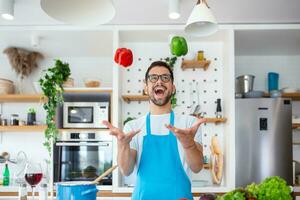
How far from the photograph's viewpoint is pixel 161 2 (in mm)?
2807

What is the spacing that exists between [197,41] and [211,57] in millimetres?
246

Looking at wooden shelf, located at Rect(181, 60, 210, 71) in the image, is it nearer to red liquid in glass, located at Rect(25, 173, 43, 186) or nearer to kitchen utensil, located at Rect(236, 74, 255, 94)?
kitchen utensil, located at Rect(236, 74, 255, 94)

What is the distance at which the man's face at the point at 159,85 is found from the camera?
180 cm

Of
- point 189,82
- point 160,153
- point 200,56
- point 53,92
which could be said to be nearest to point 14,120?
point 53,92

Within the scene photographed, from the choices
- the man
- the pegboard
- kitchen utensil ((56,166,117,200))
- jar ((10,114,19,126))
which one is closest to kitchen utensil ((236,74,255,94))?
the pegboard

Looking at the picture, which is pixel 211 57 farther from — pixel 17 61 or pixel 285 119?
pixel 17 61

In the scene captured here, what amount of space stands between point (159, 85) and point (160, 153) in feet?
1.24

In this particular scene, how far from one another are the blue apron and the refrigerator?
1.70m

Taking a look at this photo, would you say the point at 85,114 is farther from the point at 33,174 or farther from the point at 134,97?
the point at 33,174

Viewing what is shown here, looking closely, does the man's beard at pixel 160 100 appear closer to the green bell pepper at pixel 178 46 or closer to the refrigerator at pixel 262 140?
the green bell pepper at pixel 178 46

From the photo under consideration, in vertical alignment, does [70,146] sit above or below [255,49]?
below

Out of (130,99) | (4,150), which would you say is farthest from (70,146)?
(4,150)

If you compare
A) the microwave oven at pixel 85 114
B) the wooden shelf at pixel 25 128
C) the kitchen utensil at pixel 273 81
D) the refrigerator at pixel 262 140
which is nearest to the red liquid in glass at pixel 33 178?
the microwave oven at pixel 85 114

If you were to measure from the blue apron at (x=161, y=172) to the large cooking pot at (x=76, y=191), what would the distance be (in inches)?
20.0
